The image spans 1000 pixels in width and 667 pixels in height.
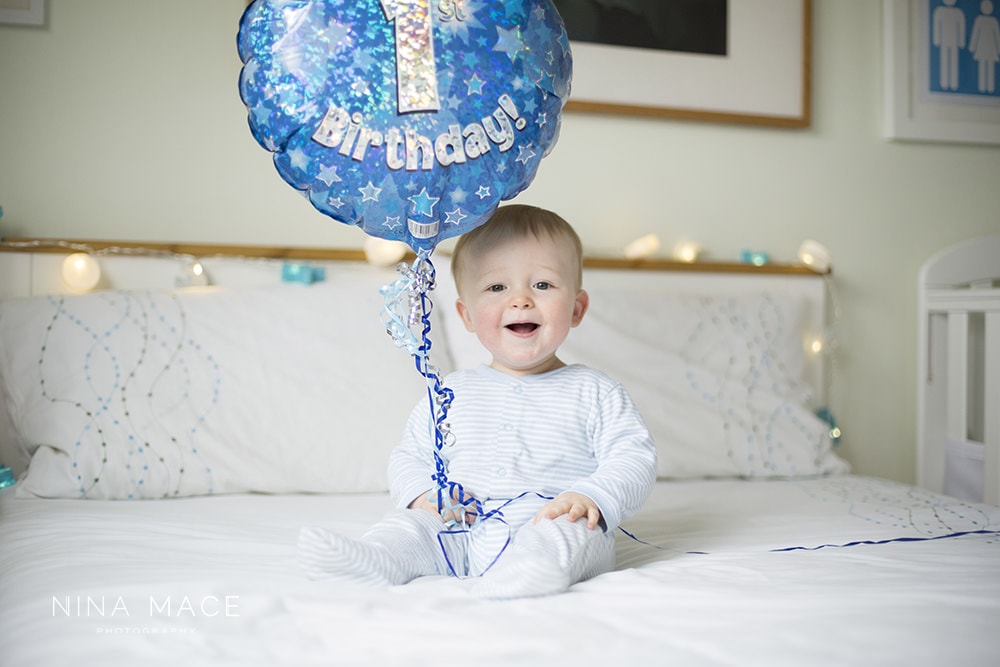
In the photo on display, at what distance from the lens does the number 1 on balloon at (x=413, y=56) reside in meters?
0.97

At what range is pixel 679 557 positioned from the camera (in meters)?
1.15

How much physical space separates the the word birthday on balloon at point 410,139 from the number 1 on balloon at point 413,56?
3cm

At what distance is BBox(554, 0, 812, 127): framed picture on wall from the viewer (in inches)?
85.6

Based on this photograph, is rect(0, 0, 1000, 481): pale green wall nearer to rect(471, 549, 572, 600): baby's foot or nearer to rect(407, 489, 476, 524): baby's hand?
rect(407, 489, 476, 524): baby's hand

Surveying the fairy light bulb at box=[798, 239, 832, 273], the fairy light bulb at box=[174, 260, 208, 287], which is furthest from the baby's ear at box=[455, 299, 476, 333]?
the fairy light bulb at box=[798, 239, 832, 273]

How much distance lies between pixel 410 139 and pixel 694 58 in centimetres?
148

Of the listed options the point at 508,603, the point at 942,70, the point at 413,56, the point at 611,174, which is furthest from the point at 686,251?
the point at 508,603

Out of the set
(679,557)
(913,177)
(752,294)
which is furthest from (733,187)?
(679,557)

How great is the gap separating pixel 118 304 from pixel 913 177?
2054 mm

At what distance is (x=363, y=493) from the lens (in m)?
1.68

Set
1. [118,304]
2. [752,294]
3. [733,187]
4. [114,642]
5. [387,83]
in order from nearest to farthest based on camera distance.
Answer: [114,642] < [387,83] < [118,304] < [752,294] < [733,187]

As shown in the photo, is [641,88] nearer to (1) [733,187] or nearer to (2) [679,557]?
(1) [733,187]

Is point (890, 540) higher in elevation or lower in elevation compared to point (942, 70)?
lower

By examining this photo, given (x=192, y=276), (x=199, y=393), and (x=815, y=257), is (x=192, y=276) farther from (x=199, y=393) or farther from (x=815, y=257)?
(x=815, y=257)
